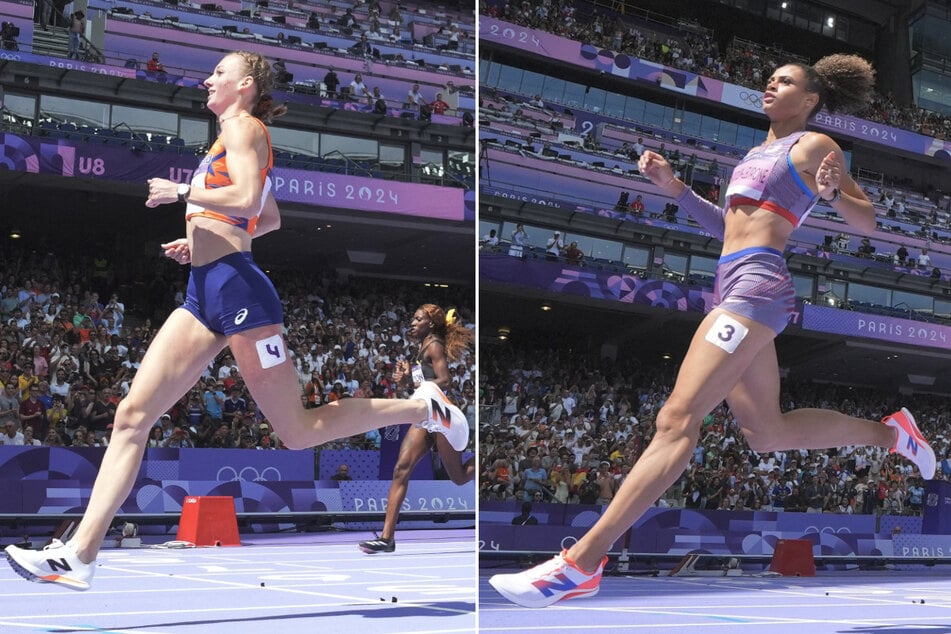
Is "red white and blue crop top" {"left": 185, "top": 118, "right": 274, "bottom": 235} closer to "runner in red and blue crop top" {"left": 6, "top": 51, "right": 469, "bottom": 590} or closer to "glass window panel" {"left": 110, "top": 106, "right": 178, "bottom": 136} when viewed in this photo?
"runner in red and blue crop top" {"left": 6, "top": 51, "right": 469, "bottom": 590}

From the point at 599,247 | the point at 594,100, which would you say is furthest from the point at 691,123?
the point at 599,247

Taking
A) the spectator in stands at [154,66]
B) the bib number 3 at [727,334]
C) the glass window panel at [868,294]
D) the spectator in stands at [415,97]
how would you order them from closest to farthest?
the bib number 3 at [727,334]
the spectator in stands at [154,66]
the spectator in stands at [415,97]
the glass window panel at [868,294]

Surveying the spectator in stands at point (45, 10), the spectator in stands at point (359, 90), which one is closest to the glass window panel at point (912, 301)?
the spectator in stands at point (359, 90)

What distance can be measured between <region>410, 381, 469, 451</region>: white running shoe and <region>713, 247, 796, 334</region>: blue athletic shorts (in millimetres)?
1527

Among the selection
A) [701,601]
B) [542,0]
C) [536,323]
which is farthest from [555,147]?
[701,601]

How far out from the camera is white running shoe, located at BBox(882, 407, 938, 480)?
4.40 metres

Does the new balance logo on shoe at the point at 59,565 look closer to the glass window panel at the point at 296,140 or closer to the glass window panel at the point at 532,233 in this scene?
the glass window panel at the point at 532,233

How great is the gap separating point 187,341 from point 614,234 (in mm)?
22319

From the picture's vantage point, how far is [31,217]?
2378 cm

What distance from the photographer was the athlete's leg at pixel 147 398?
371 centimetres

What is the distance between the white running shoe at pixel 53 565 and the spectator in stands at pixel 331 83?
2226cm

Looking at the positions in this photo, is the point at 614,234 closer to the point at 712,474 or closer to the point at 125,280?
the point at 712,474

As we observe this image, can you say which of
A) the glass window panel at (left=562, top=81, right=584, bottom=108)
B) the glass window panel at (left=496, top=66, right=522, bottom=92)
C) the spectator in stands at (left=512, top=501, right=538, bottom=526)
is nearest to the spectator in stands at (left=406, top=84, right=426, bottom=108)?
the glass window panel at (left=496, top=66, right=522, bottom=92)

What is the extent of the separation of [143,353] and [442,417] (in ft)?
45.1
